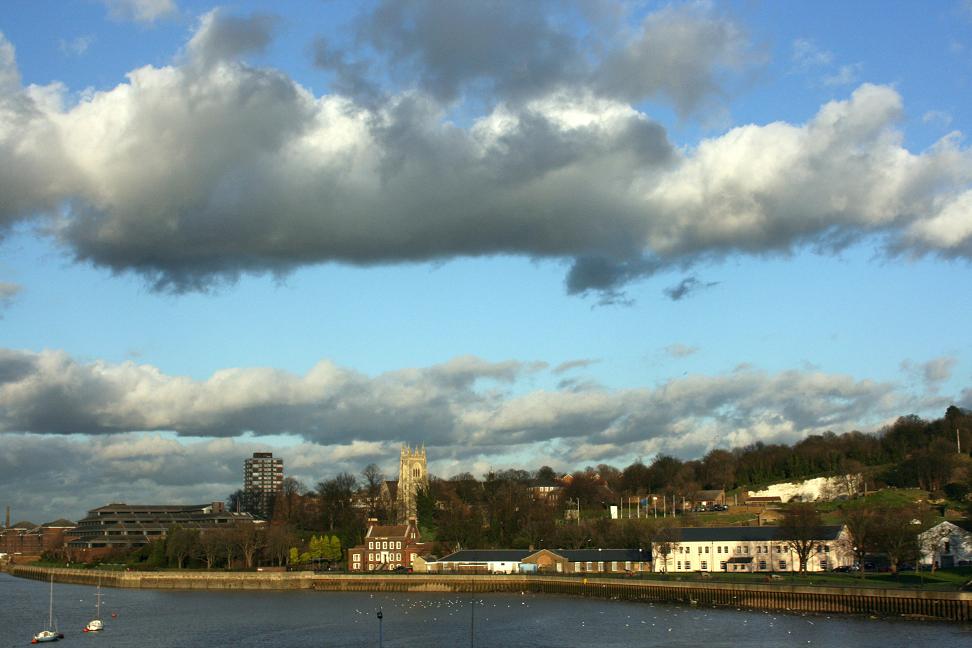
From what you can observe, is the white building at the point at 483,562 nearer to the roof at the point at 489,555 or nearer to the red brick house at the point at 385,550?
the roof at the point at 489,555

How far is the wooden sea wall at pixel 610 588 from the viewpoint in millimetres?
75438

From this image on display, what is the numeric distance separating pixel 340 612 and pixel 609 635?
3055 centimetres

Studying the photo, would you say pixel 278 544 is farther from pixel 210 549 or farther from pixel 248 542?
pixel 210 549

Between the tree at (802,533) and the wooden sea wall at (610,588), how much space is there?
1521 cm

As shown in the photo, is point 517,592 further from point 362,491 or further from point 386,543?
point 362,491

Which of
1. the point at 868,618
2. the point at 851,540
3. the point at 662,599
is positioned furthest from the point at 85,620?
the point at 851,540

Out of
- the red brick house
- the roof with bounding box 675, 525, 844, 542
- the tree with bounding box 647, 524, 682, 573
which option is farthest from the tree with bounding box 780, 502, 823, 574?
the red brick house

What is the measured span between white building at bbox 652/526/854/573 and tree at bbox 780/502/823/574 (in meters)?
0.52

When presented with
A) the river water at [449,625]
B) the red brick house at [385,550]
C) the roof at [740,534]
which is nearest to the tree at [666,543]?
the roof at [740,534]

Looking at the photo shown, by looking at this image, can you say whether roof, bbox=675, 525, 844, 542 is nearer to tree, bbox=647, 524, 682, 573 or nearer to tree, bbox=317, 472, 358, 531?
tree, bbox=647, 524, 682, 573

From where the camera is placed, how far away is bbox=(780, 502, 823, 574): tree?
339 feet

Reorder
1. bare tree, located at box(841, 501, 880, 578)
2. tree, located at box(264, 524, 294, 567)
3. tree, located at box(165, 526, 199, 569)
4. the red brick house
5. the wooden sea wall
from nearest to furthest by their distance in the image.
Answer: the wooden sea wall
bare tree, located at box(841, 501, 880, 578)
the red brick house
tree, located at box(264, 524, 294, 567)
tree, located at box(165, 526, 199, 569)

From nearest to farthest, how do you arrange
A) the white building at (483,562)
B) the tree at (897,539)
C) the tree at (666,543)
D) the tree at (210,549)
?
the tree at (897,539), the tree at (666,543), the white building at (483,562), the tree at (210,549)

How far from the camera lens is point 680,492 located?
7333 inches
